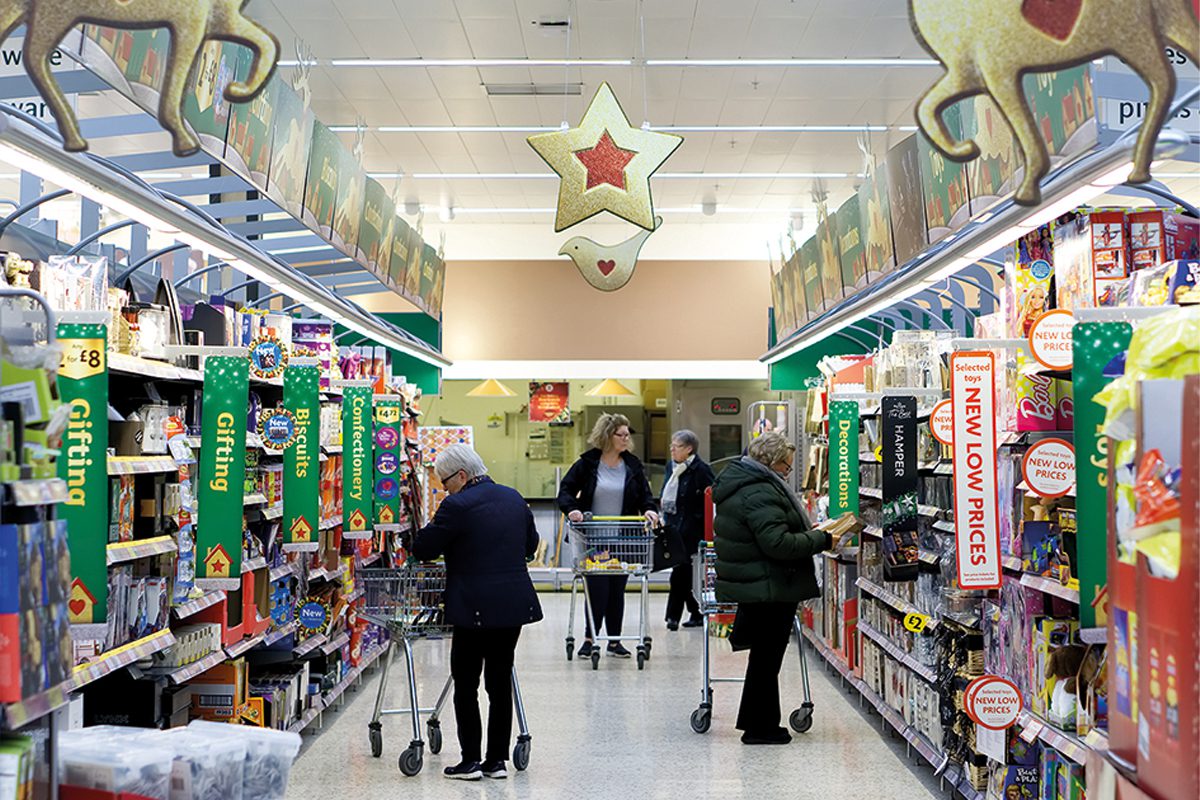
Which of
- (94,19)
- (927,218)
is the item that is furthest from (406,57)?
(94,19)

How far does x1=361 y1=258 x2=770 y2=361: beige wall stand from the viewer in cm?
1563

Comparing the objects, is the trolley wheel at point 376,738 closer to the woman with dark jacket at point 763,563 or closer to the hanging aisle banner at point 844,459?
the woman with dark jacket at point 763,563

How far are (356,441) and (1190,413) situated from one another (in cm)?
586

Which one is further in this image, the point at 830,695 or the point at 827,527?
the point at 830,695

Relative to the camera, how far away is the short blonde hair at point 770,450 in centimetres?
675

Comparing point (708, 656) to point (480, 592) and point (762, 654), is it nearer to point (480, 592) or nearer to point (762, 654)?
point (762, 654)

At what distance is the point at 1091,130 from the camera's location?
3.94 metres

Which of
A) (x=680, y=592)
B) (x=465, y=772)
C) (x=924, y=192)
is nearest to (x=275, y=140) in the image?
(x=465, y=772)

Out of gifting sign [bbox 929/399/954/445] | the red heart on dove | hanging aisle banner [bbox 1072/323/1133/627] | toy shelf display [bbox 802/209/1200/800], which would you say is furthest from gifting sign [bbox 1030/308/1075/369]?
the red heart on dove

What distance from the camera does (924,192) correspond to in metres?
6.67

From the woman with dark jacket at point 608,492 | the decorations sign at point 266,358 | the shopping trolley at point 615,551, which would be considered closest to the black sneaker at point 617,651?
the woman with dark jacket at point 608,492

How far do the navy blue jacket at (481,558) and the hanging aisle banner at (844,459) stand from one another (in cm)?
222

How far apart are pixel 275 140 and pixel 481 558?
2457mm

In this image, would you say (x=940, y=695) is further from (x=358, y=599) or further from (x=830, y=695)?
(x=358, y=599)
